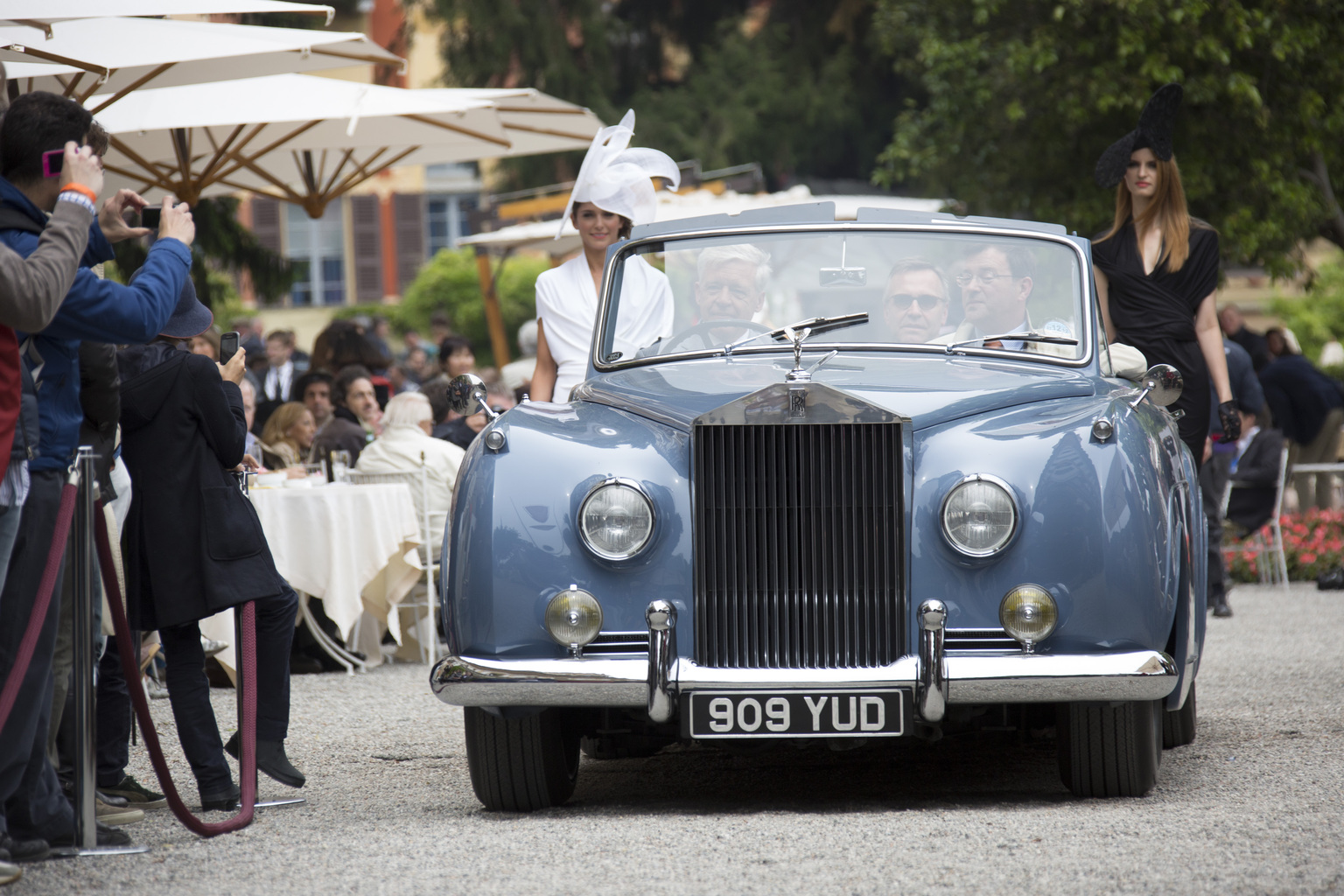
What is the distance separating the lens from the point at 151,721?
4383 mm

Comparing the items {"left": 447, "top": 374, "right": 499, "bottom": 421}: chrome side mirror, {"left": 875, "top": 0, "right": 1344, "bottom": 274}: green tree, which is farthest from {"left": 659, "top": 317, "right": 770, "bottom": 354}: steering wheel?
{"left": 875, "top": 0, "right": 1344, "bottom": 274}: green tree

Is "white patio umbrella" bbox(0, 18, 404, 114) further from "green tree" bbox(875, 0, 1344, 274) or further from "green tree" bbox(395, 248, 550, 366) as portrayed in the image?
"green tree" bbox(395, 248, 550, 366)

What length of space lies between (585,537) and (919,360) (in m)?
1.34

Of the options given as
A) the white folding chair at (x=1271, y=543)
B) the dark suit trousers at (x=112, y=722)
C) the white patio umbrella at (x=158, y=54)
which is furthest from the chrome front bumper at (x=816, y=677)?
the white folding chair at (x=1271, y=543)

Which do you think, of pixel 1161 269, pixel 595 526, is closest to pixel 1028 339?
pixel 595 526

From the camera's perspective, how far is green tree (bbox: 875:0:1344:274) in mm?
13727

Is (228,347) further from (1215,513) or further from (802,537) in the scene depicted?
(1215,513)

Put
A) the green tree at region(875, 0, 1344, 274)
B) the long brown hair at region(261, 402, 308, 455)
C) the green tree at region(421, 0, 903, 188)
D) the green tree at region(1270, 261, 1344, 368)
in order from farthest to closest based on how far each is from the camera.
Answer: the green tree at region(421, 0, 903, 188) < the green tree at region(1270, 261, 1344, 368) < the green tree at region(875, 0, 1344, 274) < the long brown hair at region(261, 402, 308, 455)

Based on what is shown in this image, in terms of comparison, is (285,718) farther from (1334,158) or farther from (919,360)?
(1334,158)

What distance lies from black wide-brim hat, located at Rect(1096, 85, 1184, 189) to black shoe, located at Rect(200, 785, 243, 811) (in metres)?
4.21

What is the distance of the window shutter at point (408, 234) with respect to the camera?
4216 cm

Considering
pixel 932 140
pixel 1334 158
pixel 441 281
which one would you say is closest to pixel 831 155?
pixel 441 281

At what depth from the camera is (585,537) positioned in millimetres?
4324

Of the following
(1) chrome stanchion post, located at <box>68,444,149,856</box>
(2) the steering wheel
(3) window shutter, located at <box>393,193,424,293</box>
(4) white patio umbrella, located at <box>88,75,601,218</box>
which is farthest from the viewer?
(3) window shutter, located at <box>393,193,424,293</box>
